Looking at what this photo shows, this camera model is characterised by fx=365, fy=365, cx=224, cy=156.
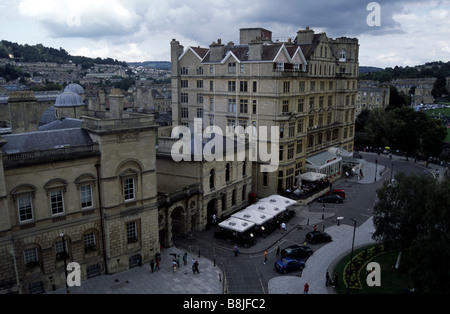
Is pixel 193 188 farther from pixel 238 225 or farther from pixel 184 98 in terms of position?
pixel 184 98

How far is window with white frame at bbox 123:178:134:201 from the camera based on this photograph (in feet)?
93.6

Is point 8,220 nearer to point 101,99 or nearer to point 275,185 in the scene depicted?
point 101,99

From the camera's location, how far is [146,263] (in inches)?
1188

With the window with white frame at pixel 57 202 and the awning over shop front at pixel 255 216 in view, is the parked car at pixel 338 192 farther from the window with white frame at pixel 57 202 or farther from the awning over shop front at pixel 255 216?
the window with white frame at pixel 57 202

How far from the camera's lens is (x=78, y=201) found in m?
26.5

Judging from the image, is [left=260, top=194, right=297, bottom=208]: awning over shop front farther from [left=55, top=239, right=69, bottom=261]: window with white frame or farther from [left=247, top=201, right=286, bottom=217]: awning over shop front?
[left=55, top=239, right=69, bottom=261]: window with white frame

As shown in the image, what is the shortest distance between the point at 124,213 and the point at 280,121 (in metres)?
24.7

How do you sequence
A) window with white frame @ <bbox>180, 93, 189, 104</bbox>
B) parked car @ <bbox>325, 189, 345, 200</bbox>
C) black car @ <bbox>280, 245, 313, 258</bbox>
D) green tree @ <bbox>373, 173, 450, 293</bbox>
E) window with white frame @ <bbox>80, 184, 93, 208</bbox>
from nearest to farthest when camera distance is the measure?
green tree @ <bbox>373, 173, 450, 293</bbox> < window with white frame @ <bbox>80, 184, 93, 208</bbox> < black car @ <bbox>280, 245, 313, 258</bbox> < parked car @ <bbox>325, 189, 345, 200</bbox> < window with white frame @ <bbox>180, 93, 189, 104</bbox>

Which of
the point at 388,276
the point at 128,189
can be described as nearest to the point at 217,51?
the point at 128,189

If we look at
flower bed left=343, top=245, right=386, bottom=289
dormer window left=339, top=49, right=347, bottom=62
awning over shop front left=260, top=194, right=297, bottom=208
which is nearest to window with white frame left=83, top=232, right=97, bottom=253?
flower bed left=343, top=245, right=386, bottom=289

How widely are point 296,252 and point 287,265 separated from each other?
9.13ft

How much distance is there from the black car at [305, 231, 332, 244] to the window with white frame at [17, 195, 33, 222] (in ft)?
79.9

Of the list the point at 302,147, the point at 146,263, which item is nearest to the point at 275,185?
the point at 302,147

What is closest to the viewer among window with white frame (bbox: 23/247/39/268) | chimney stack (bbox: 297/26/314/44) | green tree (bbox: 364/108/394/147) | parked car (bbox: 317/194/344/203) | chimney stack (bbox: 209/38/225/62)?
window with white frame (bbox: 23/247/39/268)
